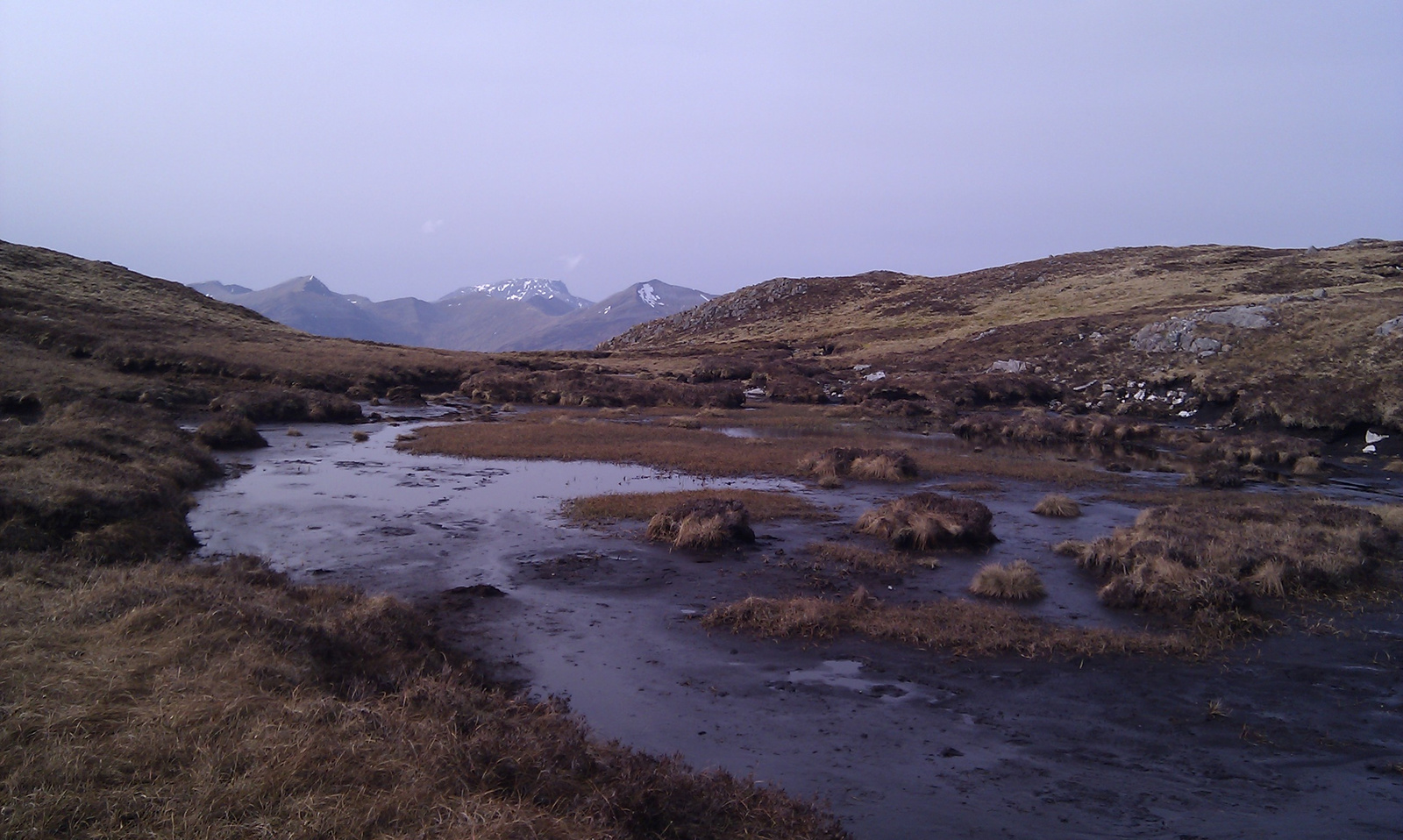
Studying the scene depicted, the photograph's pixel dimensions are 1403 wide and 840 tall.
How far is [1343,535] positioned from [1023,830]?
13.9 meters

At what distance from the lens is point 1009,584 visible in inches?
527

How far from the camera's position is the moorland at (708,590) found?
5.29m

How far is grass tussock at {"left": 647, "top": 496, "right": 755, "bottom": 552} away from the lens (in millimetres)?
16375

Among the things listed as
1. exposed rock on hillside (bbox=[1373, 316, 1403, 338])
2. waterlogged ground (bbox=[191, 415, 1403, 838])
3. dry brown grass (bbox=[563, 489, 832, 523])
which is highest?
exposed rock on hillside (bbox=[1373, 316, 1403, 338])

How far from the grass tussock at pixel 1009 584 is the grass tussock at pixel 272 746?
788 cm

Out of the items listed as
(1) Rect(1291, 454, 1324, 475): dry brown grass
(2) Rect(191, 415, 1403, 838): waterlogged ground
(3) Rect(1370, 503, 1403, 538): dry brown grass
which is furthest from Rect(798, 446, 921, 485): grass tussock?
(1) Rect(1291, 454, 1324, 475): dry brown grass

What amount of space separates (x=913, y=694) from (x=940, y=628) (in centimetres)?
220

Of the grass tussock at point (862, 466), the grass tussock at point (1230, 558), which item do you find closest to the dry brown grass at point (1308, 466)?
the grass tussock at point (1230, 558)

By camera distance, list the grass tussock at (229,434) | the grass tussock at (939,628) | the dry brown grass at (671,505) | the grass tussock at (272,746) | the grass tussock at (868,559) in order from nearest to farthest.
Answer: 1. the grass tussock at (272,746)
2. the grass tussock at (939,628)
3. the grass tussock at (868,559)
4. the dry brown grass at (671,505)
5. the grass tussock at (229,434)

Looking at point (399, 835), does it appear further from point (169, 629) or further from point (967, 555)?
point (967, 555)

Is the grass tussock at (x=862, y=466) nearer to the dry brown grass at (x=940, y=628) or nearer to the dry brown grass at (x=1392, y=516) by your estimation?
the dry brown grass at (x=940, y=628)

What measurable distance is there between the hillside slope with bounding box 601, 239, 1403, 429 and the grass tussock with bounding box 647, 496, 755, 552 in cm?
3472

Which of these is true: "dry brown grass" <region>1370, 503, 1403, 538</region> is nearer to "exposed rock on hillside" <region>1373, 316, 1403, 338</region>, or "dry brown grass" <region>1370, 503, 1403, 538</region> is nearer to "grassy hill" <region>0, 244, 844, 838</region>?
"grassy hill" <region>0, 244, 844, 838</region>

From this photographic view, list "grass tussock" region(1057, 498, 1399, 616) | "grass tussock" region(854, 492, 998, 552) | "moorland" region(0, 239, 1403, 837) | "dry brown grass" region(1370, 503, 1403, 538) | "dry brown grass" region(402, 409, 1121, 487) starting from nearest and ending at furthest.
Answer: "moorland" region(0, 239, 1403, 837)
"grass tussock" region(1057, 498, 1399, 616)
"grass tussock" region(854, 492, 998, 552)
"dry brown grass" region(1370, 503, 1403, 538)
"dry brown grass" region(402, 409, 1121, 487)
